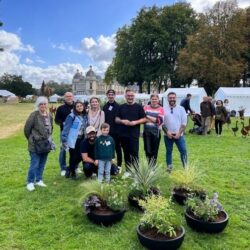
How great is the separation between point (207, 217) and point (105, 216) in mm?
1304

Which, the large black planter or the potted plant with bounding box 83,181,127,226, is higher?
the potted plant with bounding box 83,181,127,226

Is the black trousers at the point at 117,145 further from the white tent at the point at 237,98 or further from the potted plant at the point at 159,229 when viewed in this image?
the white tent at the point at 237,98

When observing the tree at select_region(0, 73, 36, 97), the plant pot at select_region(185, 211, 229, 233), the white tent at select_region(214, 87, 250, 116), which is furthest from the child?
the tree at select_region(0, 73, 36, 97)

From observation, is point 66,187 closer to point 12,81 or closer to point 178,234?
point 178,234

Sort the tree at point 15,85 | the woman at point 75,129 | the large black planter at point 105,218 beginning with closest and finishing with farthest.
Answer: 1. the large black planter at point 105,218
2. the woman at point 75,129
3. the tree at point 15,85

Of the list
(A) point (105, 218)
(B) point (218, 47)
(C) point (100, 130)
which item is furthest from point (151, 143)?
(B) point (218, 47)

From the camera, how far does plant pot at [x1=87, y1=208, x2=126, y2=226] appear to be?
175 inches

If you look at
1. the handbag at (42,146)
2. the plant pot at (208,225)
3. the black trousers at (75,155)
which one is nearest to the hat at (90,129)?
the black trousers at (75,155)

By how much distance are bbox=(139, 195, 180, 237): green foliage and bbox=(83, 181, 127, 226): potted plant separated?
1.91 ft

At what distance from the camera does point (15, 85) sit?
112 metres

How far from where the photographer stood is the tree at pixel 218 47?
115ft

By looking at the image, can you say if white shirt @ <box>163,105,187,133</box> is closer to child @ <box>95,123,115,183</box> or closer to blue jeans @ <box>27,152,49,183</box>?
child @ <box>95,123,115,183</box>

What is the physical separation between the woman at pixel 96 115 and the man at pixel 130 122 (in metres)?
0.31

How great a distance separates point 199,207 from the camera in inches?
171
